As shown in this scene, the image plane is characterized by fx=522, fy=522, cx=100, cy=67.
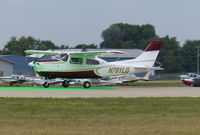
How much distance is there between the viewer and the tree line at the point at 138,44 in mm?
123125

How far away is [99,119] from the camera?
1370cm

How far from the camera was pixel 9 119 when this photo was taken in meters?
13.7

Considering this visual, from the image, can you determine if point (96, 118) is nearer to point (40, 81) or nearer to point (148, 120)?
point (148, 120)

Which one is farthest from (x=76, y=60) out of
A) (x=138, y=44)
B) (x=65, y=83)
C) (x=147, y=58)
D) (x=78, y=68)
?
(x=138, y=44)

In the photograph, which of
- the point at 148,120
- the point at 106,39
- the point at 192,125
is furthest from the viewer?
the point at 106,39

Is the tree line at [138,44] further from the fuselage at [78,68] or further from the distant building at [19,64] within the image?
the fuselage at [78,68]

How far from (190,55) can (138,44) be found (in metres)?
19.7

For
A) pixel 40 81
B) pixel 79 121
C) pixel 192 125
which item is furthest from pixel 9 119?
pixel 40 81

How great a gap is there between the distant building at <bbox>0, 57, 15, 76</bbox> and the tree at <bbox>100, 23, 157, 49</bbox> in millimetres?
61522

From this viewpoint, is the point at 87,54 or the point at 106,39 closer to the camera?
the point at 87,54

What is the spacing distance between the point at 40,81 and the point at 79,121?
109 feet

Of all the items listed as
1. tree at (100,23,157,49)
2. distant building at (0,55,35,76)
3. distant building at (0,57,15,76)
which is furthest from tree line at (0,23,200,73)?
distant building at (0,57,15,76)

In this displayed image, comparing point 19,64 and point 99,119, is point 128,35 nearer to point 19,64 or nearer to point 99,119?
point 19,64

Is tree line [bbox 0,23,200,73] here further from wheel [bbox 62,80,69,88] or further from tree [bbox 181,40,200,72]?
wheel [bbox 62,80,69,88]
